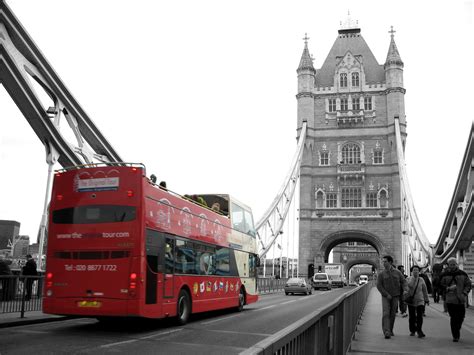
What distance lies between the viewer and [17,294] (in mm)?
12594

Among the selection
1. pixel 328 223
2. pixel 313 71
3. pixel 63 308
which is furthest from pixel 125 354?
pixel 313 71

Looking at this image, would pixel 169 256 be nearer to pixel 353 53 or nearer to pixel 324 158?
pixel 324 158

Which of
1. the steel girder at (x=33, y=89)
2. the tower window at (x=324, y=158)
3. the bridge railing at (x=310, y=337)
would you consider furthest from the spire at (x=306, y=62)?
the bridge railing at (x=310, y=337)

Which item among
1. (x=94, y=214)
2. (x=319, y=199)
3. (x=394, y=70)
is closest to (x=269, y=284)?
(x=319, y=199)

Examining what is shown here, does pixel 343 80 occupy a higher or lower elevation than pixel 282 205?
higher

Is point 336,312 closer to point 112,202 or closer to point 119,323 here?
point 112,202

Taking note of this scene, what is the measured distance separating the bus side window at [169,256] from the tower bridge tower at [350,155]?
160 feet

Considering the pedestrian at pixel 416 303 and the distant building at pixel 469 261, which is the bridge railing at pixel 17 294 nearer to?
the pedestrian at pixel 416 303

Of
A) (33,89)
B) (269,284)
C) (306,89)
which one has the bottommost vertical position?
(269,284)

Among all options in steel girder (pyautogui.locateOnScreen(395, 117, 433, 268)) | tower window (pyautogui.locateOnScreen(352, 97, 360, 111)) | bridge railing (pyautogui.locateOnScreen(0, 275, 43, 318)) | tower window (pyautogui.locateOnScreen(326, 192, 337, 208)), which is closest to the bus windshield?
bridge railing (pyautogui.locateOnScreen(0, 275, 43, 318))

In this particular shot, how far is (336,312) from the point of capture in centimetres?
652

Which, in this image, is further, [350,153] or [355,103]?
[355,103]

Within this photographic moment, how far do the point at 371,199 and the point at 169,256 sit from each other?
52.3m

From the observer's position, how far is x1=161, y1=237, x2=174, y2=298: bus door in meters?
11.3
